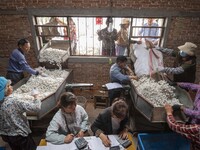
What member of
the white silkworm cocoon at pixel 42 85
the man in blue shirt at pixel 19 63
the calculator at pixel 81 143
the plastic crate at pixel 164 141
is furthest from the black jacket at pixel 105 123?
the man in blue shirt at pixel 19 63

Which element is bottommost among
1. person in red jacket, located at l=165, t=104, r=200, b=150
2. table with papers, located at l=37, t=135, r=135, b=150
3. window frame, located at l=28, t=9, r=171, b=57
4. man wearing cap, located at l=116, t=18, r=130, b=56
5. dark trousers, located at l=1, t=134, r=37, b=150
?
dark trousers, located at l=1, t=134, r=37, b=150

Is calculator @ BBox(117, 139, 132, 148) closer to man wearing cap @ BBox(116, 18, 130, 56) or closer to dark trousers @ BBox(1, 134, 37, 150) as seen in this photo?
dark trousers @ BBox(1, 134, 37, 150)

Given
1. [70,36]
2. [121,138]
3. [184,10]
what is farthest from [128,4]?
[121,138]

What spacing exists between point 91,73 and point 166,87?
2.41m

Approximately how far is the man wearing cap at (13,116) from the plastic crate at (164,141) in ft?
6.18

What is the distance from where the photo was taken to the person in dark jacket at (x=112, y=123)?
2.64m

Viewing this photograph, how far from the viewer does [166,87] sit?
385 centimetres

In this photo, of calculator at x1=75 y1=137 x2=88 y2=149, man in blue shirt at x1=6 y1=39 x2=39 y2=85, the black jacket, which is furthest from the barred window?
calculator at x1=75 y1=137 x2=88 y2=149

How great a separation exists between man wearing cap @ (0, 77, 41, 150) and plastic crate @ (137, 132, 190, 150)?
6.18 feet

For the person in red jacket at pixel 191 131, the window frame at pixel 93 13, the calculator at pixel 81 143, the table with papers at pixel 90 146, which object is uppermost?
the window frame at pixel 93 13

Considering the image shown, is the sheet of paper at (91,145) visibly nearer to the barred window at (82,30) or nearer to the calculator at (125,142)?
the calculator at (125,142)

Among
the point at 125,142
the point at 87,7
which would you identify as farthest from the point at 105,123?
the point at 87,7

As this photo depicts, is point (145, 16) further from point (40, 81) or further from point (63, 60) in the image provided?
point (40, 81)

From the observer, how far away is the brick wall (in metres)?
4.71
